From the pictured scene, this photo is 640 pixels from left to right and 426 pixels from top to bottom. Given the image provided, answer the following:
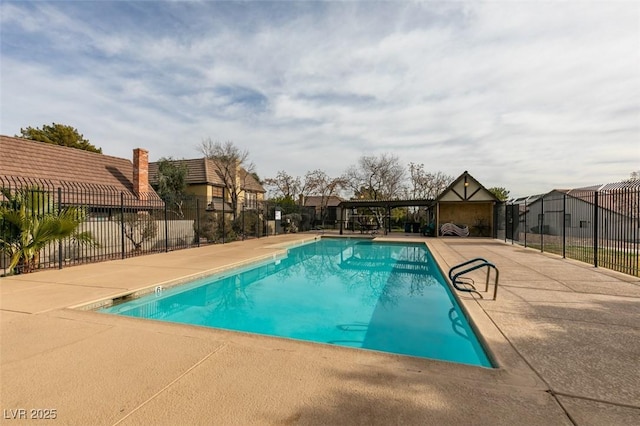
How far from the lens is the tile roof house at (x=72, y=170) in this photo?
12789 mm

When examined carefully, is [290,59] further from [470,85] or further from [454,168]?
[454,168]

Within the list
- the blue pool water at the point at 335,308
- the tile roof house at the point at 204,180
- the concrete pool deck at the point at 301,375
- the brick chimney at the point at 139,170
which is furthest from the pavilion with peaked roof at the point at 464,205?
the concrete pool deck at the point at 301,375

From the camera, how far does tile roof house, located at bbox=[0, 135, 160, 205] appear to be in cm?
1279

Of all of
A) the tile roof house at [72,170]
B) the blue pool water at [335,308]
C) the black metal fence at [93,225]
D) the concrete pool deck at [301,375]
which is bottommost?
the blue pool water at [335,308]

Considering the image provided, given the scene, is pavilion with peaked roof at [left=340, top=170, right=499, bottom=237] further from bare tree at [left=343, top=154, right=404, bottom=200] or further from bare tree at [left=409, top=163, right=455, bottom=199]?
bare tree at [left=409, top=163, right=455, bottom=199]

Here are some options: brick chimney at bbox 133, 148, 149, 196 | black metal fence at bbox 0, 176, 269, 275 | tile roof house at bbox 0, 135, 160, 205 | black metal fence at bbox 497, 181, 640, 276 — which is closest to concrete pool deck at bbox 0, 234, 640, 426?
black metal fence at bbox 0, 176, 269, 275

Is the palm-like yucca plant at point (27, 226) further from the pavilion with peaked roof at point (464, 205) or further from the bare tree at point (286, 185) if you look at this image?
the bare tree at point (286, 185)

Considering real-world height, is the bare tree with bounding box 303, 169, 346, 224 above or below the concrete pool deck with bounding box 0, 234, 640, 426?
above

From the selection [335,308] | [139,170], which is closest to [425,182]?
[139,170]

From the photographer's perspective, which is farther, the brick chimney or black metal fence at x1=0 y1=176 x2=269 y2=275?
the brick chimney

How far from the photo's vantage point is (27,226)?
7.63m

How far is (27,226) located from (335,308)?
306 inches

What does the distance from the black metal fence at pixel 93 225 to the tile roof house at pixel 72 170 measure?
164 millimetres

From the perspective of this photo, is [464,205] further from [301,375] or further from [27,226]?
[27,226]
